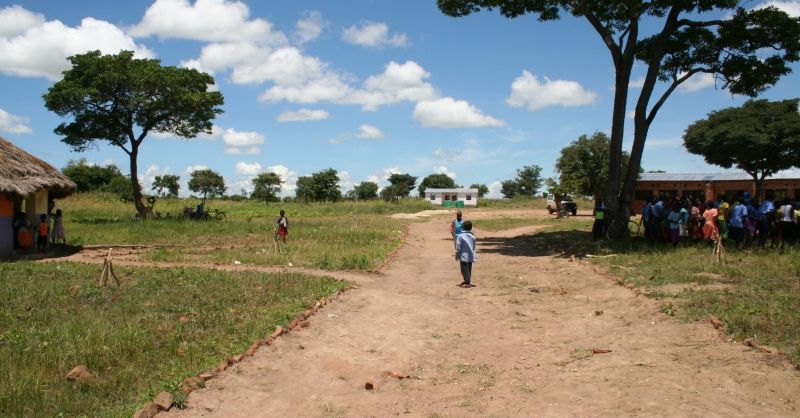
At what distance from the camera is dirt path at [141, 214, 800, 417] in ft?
19.2

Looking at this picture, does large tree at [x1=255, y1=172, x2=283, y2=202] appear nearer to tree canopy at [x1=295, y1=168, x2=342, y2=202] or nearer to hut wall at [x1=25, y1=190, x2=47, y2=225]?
tree canopy at [x1=295, y1=168, x2=342, y2=202]

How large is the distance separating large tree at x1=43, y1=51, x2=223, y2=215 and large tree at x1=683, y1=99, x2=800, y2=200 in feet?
106

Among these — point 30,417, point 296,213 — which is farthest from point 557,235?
point 296,213

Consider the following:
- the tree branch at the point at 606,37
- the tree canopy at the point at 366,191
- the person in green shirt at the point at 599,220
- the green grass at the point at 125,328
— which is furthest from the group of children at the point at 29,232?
the tree canopy at the point at 366,191

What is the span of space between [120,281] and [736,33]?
19.1 metres

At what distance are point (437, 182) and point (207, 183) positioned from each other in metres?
46.6

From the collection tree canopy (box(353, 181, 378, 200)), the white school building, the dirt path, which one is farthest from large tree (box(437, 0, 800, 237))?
tree canopy (box(353, 181, 378, 200))

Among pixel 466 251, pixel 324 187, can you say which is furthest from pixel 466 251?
pixel 324 187

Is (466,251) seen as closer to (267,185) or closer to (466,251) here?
(466,251)

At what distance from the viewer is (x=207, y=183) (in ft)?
235

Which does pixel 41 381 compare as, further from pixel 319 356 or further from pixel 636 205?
Result: pixel 636 205

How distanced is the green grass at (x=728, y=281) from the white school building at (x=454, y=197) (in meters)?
55.9

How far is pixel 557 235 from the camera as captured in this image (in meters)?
23.0

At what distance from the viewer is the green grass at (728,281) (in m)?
7.68
